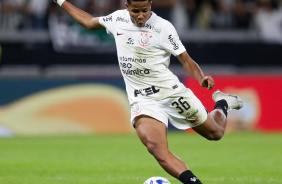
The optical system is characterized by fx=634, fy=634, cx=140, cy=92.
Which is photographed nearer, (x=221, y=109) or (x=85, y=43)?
(x=221, y=109)

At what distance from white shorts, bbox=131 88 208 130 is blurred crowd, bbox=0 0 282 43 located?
37.3 ft

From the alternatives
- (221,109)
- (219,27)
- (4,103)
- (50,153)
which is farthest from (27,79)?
(221,109)

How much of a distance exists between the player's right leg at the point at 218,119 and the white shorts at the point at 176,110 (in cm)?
18

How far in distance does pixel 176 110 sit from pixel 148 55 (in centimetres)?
77

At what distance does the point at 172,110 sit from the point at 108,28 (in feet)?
4.33

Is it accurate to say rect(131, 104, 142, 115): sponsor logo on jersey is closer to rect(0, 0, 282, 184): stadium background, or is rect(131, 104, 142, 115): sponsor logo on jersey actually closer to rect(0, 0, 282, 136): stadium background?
rect(0, 0, 282, 184): stadium background

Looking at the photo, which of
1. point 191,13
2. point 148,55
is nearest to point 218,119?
point 148,55

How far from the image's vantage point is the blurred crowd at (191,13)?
758 inches

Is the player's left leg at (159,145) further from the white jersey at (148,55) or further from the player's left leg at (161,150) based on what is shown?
the white jersey at (148,55)

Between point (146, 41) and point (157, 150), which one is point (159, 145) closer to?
point (157, 150)

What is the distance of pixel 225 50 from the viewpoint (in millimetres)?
19219

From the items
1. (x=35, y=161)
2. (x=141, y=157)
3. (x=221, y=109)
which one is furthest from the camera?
(x=141, y=157)

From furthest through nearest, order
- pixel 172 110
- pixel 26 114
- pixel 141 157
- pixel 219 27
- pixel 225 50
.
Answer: pixel 219 27, pixel 225 50, pixel 26 114, pixel 141 157, pixel 172 110

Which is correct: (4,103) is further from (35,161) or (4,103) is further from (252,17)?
(252,17)
